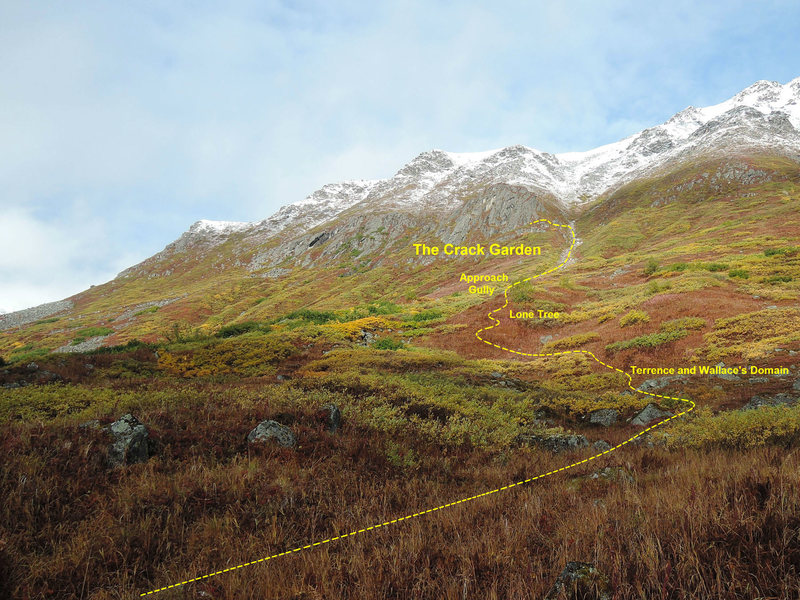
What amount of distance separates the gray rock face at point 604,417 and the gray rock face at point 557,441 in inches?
108

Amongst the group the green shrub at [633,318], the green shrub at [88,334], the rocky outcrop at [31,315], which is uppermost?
the rocky outcrop at [31,315]

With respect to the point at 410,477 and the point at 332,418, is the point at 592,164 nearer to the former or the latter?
the point at 332,418

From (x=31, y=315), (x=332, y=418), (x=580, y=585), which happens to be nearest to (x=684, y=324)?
(x=332, y=418)

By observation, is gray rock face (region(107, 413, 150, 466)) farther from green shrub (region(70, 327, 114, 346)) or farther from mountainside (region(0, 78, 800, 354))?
green shrub (region(70, 327, 114, 346))

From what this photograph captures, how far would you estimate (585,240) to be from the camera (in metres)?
88.4

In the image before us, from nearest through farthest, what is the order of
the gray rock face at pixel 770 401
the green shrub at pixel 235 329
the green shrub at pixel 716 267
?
1. the gray rock face at pixel 770 401
2. the green shrub at pixel 235 329
3. the green shrub at pixel 716 267

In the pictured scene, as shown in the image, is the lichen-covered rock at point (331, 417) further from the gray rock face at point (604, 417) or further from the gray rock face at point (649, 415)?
the gray rock face at point (649, 415)

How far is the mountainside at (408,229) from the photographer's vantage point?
75938 mm

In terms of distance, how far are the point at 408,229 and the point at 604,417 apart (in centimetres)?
11879

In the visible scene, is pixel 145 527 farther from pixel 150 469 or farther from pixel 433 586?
pixel 433 586

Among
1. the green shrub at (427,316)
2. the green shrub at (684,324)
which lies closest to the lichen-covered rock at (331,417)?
the green shrub at (684,324)

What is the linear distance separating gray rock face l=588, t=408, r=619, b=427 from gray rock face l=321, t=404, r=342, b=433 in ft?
24.9

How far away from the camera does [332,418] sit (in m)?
7.97

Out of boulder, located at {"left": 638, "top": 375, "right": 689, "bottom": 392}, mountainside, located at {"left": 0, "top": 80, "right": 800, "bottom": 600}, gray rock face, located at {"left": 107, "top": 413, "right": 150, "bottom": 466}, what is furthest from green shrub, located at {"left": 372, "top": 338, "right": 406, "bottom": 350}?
gray rock face, located at {"left": 107, "top": 413, "right": 150, "bottom": 466}
